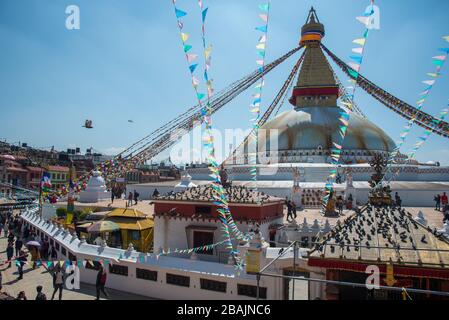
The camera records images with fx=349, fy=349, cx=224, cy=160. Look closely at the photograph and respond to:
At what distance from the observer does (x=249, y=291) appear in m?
9.61

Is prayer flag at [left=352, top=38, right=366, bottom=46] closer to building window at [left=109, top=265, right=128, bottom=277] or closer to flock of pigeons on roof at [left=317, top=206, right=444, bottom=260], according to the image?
flock of pigeons on roof at [left=317, top=206, right=444, bottom=260]

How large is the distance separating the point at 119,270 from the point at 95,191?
1603 cm

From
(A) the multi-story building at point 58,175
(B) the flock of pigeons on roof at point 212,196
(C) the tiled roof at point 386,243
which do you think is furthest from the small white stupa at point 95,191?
(A) the multi-story building at point 58,175

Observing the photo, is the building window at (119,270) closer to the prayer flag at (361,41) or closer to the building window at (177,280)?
the building window at (177,280)

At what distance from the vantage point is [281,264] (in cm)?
966

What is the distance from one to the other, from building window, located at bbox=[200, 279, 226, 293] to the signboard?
1.31 m

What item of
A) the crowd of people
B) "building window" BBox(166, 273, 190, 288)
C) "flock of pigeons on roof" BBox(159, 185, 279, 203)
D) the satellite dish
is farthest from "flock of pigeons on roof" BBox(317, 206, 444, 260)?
the satellite dish

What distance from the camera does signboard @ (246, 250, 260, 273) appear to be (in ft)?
28.5

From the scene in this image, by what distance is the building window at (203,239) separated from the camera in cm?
1202

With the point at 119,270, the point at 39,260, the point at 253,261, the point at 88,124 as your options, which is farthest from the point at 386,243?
the point at 88,124

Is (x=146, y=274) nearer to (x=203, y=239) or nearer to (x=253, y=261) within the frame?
(x=203, y=239)

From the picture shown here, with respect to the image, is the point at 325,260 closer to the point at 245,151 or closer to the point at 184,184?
the point at 184,184
